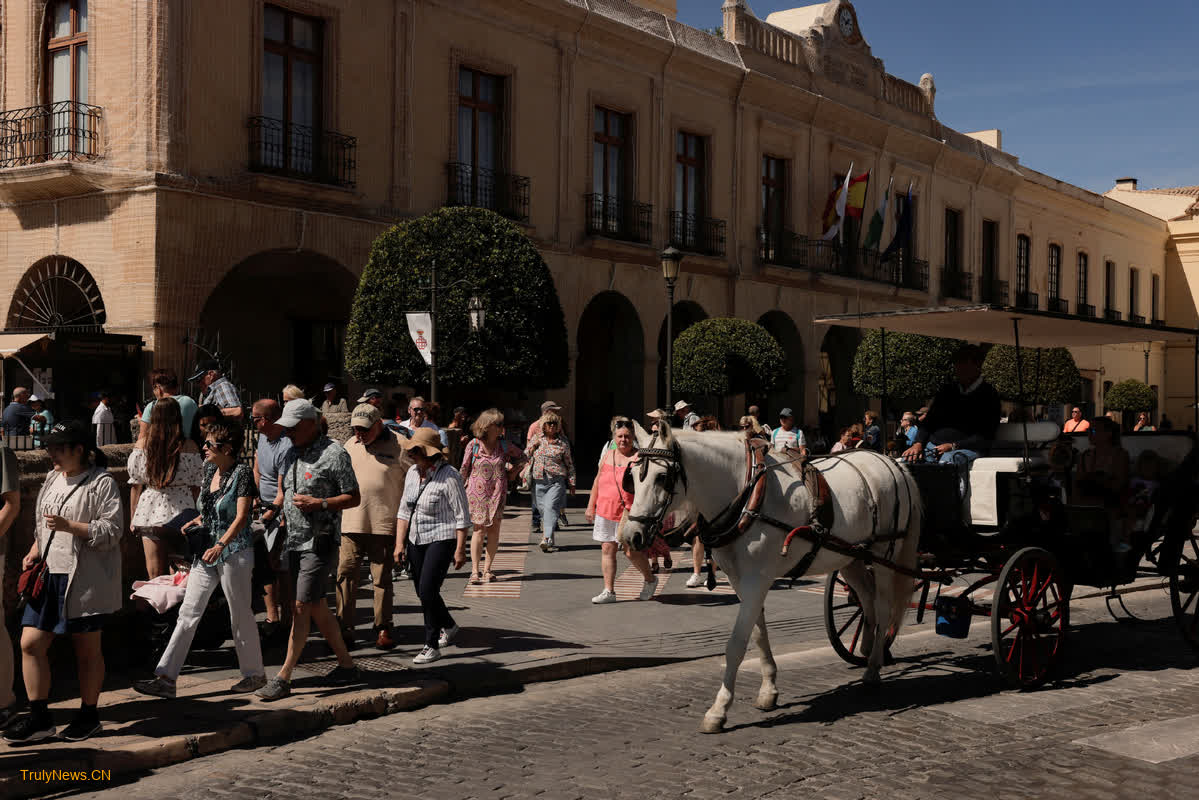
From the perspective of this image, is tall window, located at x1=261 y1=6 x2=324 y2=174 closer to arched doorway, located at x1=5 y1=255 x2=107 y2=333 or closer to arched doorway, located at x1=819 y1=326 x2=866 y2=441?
arched doorway, located at x1=5 y1=255 x2=107 y2=333

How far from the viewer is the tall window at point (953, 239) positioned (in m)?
37.0

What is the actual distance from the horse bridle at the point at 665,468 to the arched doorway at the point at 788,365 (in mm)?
23926

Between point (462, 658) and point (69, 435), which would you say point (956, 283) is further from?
point (69, 435)

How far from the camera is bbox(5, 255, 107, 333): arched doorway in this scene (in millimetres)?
18609

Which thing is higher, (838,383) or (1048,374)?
(1048,374)

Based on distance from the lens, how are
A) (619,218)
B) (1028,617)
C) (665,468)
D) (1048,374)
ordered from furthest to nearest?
(1048,374)
(619,218)
(1028,617)
(665,468)

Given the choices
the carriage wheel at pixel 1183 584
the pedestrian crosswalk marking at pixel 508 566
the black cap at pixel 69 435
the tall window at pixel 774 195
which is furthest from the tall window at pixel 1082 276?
the black cap at pixel 69 435

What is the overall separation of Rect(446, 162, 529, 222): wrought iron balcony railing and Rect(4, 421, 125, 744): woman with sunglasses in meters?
16.0

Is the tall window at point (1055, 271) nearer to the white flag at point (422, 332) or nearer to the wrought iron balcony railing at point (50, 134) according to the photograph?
the white flag at point (422, 332)

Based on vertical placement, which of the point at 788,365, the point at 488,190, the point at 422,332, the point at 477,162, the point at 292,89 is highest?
the point at 292,89

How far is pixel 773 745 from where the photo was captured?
239 inches

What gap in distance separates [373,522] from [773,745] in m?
3.50

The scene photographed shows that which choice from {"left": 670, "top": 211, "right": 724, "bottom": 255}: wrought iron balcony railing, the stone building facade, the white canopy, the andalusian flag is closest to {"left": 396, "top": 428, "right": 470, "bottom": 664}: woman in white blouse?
the white canopy

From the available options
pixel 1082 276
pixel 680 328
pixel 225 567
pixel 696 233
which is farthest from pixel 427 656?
pixel 1082 276
